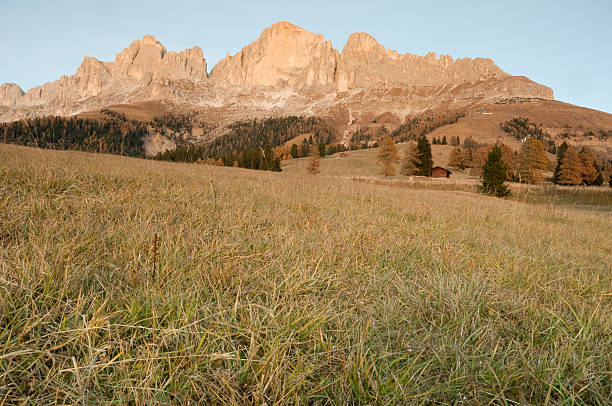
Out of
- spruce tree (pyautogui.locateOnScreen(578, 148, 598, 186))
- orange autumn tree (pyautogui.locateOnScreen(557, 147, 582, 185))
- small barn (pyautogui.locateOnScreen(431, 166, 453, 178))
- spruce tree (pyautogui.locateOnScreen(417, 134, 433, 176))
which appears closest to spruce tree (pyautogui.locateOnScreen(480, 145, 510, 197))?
spruce tree (pyautogui.locateOnScreen(417, 134, 433, 176))

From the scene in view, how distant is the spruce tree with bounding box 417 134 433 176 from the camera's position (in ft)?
235

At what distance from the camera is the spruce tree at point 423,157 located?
71688 mm

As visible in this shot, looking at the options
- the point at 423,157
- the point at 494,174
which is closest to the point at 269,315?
the point at 494,174

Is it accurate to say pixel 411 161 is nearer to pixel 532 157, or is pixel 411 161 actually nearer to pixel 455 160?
pixel 532 157

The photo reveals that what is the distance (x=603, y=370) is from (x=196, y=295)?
2.30m

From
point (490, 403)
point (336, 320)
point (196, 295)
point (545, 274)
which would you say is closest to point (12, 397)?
point (196, 295)

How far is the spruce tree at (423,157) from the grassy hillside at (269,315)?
7294 centimetres

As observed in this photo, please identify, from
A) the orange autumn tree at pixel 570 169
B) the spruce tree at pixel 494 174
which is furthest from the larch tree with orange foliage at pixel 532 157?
the spruce tree at pixel 494 174

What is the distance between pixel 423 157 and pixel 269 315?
77542 mm

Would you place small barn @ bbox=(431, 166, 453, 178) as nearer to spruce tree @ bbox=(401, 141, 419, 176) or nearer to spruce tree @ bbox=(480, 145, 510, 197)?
spruce tree @ bbox=(401, 141, 419, 176)

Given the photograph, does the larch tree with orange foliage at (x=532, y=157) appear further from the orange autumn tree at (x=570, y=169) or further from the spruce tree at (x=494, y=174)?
the spruce tree at (x=494, y=174)

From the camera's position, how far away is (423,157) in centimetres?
7281

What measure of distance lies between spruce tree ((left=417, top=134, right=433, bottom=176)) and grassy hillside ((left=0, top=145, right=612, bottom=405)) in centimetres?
7294

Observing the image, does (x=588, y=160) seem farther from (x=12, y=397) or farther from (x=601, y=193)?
(x=12, y=397)
